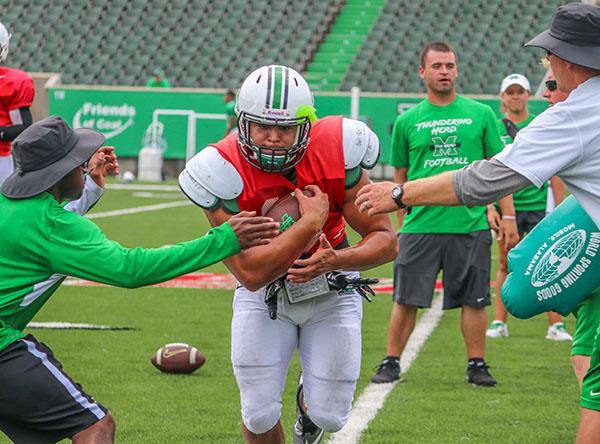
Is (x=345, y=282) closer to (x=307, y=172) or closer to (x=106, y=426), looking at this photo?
(x=307, y=172)

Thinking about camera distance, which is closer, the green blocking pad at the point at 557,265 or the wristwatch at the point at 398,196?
the wristwatch at the point at 398,196

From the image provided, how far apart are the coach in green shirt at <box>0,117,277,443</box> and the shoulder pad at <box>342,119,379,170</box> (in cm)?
64

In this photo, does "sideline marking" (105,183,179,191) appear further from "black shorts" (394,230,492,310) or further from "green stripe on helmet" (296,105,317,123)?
"green stripe on helmet" (296,105,317,123)

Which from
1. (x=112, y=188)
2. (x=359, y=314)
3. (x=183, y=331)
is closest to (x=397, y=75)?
(x=112, y=188)

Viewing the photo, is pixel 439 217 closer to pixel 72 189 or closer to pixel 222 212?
pixel 222 212

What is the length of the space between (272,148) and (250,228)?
48cm

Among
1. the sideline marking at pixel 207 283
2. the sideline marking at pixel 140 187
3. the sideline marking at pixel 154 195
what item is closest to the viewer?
the sideline marking at pixel 207 283

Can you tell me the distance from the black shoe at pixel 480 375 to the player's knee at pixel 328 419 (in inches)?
86.0

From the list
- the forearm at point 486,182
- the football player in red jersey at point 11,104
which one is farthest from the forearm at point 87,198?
the football player in red jersey at point 11,104

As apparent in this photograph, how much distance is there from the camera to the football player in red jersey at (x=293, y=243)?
446cm

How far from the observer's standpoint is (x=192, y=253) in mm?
3973

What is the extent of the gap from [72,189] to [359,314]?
141 cm

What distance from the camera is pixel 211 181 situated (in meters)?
4.52

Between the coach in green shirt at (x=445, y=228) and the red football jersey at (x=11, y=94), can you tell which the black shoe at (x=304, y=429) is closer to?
the coach in green shirt at (x=445, y=228)
